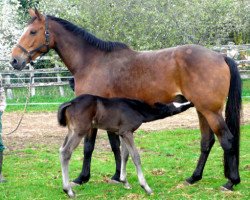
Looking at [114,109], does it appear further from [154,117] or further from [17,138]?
[17,138]

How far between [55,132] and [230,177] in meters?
5.73

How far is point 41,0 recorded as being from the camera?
69.5 feet

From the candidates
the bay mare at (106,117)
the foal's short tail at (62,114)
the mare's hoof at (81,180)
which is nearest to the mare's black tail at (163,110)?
the bay mare at (106,117)

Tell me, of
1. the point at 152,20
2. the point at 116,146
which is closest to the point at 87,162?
the point at 116,146

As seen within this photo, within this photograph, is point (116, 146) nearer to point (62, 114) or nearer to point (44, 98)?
point (62, 114)

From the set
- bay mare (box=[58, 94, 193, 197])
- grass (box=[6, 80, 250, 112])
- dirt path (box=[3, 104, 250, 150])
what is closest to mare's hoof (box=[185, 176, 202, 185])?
bay mare (box=[58, 94, 193, 197])

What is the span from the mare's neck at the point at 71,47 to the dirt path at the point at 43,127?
3.09 metres

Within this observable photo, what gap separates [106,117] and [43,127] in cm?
598

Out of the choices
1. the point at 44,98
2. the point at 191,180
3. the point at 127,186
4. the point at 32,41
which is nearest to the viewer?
the point at 127,186

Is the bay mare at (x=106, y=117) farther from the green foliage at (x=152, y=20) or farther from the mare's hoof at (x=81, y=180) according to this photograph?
the green foliage at (x=152, y=20)

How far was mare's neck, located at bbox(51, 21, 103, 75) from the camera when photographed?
7.18 metres

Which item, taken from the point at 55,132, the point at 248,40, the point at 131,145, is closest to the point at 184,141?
the point at 55,132

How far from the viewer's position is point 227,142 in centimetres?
635

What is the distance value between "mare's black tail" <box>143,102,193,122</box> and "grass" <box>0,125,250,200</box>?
37.4 inches
